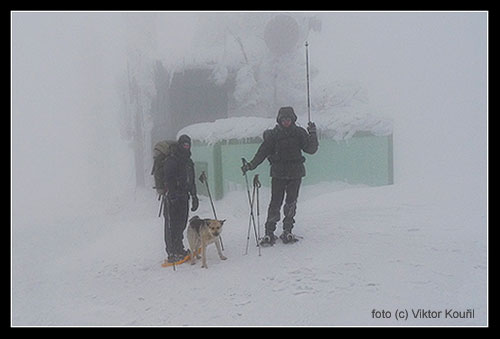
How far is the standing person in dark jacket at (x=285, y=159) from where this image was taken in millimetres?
3455

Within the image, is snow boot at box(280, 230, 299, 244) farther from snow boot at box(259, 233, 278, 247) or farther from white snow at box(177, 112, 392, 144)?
white snow at box(177, 112, 392, 144)

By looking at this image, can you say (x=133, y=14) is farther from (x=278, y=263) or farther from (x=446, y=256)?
(x=446, y=256)

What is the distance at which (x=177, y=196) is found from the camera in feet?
11.1

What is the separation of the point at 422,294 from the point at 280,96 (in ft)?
9.62

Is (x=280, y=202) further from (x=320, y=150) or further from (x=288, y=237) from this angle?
(x=320, y=150)

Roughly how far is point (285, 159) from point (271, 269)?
3.64ft

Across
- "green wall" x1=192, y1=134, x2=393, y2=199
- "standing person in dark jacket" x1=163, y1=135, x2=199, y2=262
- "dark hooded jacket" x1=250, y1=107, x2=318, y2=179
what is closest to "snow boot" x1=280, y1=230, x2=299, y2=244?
"dark hooded jacket" x1=250, y1=107, x2=318, y2=179

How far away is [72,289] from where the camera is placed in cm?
300

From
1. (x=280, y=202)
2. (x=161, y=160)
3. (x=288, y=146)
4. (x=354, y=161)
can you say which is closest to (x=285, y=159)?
(x=288, y=146)

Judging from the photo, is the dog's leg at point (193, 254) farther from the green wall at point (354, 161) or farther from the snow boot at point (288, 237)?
the green wall at point (354, 161)

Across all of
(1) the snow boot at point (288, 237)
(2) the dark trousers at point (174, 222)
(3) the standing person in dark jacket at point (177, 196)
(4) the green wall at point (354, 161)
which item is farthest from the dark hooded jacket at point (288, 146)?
(4) the green wall at point (354, 161)

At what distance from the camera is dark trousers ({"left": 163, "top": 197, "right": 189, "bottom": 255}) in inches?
133

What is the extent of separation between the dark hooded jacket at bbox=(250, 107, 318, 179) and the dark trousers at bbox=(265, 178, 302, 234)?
81 millimetres

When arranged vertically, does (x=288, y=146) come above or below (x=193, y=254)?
above
